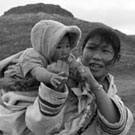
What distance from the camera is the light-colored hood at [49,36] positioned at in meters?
1.54

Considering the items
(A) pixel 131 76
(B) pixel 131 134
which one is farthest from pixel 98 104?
(A) pixel 131 76

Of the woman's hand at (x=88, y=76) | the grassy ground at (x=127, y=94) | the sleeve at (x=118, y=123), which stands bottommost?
the grassy ground at (x=127, y=94)

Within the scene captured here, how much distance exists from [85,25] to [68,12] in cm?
411

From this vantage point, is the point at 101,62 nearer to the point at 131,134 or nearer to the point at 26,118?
the point at 26,118

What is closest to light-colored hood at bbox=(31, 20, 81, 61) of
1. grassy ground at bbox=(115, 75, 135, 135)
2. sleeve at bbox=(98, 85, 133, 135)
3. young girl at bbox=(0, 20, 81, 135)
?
young girl at bbox=(0, 20, 81, 135)

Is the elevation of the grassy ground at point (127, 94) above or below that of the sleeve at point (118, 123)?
below

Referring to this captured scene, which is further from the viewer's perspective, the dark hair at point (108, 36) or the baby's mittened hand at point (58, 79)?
the dark hair at point (108, 36)

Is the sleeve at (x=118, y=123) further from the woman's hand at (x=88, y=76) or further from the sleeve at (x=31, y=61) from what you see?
the sleeve at (x=31, y=61)

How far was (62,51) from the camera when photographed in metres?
1.55

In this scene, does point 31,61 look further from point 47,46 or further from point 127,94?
point 127,94

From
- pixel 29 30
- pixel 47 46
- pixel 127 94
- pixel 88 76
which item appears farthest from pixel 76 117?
pixel 29 30

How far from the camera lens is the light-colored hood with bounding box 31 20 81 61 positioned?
154 centimetres

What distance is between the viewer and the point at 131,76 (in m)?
14.1

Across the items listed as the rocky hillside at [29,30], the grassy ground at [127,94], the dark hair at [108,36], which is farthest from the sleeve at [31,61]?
the rocky hillside at [29,30]
